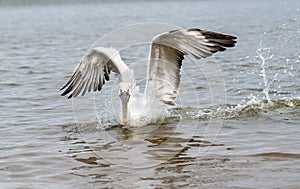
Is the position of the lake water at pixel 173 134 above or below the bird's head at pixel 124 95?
below

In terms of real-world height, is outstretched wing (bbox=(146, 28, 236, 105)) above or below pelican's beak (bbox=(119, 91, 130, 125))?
above

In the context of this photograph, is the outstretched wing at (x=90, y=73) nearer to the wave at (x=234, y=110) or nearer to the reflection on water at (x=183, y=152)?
the reflection on water at (x=183, y=152)

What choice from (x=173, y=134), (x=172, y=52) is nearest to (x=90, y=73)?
(x=172, y=52)

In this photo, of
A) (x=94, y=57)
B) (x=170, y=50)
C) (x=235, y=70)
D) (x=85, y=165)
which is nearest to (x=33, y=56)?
(x=235, y=70)

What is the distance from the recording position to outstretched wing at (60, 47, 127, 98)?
7.97 m

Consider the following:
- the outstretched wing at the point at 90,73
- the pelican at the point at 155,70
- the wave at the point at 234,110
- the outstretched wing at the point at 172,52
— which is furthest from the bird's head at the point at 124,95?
the wave at the point at 234,110

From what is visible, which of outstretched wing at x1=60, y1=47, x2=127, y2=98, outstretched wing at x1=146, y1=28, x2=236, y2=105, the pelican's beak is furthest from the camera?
outstretched wing at x1=60, y1=47, x2=127, y2=98

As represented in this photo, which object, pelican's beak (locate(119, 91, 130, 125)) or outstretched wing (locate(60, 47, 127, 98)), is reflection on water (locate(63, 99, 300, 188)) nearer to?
pelican's beak (locate(119, 91, 130, 125))

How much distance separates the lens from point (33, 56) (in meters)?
16.0

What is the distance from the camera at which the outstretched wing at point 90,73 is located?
26.1 ft

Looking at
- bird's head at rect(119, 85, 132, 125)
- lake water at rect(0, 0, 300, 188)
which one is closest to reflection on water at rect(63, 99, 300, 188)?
lake water at rect(0, 0, 300, 188)

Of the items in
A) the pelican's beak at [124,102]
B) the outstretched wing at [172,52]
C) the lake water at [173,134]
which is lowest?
the lake water at [173,134]

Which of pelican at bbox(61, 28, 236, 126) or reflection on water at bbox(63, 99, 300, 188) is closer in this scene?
reflection on water at bbox(63, 99, 300, 188)

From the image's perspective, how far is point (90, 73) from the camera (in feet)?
27.1
